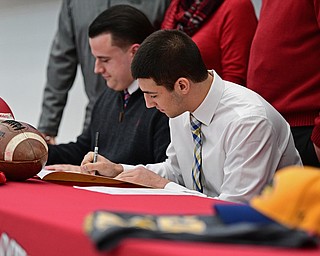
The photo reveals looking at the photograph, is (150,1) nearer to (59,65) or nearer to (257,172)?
(59,65)

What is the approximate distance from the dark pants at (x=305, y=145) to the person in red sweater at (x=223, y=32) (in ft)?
1.24

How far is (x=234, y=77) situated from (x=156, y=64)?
2.20 ft

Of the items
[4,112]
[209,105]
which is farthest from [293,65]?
[4,112]

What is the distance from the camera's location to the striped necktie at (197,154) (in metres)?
1.98

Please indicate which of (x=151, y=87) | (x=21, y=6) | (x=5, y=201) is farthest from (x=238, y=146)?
(x=21, y=6)

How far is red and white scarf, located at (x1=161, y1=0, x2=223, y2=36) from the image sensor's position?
2.59m

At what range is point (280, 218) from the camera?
3.14ft

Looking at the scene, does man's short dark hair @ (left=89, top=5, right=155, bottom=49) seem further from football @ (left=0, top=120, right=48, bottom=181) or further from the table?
the table

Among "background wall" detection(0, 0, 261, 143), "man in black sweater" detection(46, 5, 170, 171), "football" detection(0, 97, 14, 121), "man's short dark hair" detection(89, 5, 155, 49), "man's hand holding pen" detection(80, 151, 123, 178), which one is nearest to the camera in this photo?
"man's hand holding pen" detection(80, 151, 123, 178)

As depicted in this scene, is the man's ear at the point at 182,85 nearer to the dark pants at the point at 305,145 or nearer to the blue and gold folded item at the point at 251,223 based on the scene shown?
the dark pants at the point at 305,145

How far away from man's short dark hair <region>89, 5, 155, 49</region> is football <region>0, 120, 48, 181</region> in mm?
837

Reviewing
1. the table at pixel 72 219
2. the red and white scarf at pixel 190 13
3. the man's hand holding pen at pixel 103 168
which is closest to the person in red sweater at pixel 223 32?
the red and white scarf at pixel 190 13

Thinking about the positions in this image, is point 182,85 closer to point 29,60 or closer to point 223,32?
point 223,32

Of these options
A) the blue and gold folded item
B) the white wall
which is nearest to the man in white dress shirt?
the blue and gold folded item
